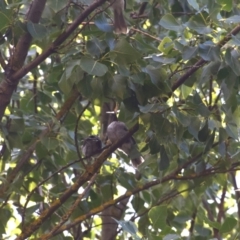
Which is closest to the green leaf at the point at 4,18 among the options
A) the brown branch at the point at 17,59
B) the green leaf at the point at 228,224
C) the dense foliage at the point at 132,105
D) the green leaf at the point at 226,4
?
the dense foliage at the point at 132,105

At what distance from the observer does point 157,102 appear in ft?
7.45

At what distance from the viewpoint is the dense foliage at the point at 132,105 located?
6.93ft

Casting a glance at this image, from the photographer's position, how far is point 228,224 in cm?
224

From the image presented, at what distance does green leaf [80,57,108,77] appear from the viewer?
198 cm

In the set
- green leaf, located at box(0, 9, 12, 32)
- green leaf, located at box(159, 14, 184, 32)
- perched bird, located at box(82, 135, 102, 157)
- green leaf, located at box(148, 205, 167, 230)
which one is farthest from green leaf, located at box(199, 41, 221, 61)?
perched bird, located at box(82, 135, 102, 157)

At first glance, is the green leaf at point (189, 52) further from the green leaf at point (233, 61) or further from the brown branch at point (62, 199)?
the brown branch at point (62, 199)

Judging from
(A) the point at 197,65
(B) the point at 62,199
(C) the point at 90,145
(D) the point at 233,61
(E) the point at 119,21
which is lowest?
(B) the point at 62,199

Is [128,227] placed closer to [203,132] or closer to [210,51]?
[203,132]

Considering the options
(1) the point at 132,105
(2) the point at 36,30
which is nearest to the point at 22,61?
(2) the point at 36,30

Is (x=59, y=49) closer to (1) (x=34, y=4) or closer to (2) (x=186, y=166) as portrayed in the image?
(1) (x=34, y=4)

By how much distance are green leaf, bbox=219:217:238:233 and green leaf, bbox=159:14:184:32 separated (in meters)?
0.75

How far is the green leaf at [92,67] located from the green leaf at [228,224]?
0.76 metres

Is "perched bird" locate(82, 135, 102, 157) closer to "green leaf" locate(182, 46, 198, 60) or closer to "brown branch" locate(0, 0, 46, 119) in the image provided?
"brown branch" locate(0, 0, 46, 119)

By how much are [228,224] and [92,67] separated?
0.82 meters
